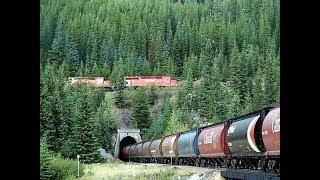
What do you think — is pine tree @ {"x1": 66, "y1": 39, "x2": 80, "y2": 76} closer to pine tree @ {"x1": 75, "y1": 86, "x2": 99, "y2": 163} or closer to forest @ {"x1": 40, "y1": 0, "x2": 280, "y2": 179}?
forest @ {"x1": 40, "y1": 0, "x2": 280, "y2": 179}

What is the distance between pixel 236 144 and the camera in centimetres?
1919

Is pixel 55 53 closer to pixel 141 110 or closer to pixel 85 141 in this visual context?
pixel 141 110

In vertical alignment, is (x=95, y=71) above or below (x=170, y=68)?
below

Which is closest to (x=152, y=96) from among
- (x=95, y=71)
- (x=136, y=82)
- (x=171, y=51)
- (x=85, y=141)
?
(x=136, y=82)

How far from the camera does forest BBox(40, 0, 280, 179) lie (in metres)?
106

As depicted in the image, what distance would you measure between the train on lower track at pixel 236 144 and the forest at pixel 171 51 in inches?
2016

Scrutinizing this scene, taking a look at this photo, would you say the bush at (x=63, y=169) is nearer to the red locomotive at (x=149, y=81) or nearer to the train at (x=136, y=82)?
the train at (x=136, y=82)

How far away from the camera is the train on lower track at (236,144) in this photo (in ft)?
50.5

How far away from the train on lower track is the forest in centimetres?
5120

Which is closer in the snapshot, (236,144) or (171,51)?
(236,144)

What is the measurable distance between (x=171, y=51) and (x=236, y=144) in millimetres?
137451

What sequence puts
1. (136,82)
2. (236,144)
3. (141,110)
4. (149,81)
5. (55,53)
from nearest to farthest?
(236,144) → (141,110) → (149,81) → (136,82) → (55,53)

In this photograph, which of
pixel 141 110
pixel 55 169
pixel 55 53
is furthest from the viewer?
pixel 55 53
